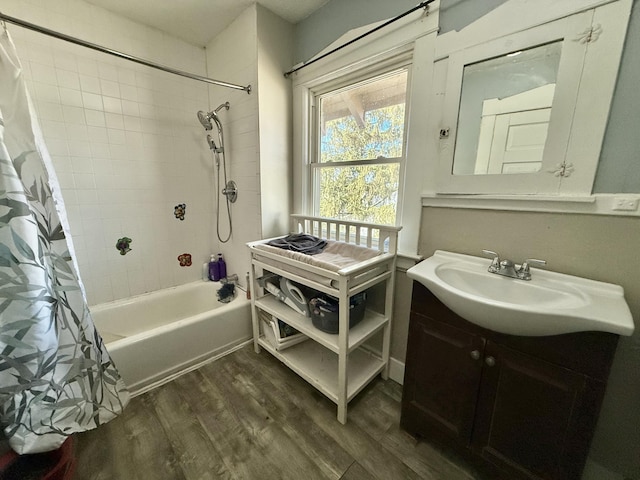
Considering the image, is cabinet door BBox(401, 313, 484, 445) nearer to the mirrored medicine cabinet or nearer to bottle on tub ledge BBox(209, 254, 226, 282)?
the mirrored medicine cabinet

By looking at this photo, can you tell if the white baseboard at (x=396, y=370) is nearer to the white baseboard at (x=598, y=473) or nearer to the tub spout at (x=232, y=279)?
the white baseboard at (x=598, y=473)

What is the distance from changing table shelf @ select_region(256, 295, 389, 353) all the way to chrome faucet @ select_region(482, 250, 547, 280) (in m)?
0.65

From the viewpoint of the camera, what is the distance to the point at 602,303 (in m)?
0.78

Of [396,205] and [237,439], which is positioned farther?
[396,205]

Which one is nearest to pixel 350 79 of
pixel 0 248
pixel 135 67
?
pixel 135 67

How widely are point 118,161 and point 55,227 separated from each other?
3.35ft

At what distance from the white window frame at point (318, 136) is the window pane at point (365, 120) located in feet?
0.09

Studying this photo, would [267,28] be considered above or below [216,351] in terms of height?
above

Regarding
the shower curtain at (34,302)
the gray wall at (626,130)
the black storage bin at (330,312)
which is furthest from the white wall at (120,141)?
the gray wall at (626,130)

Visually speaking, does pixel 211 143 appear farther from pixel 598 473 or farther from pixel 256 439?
pixel 598 473

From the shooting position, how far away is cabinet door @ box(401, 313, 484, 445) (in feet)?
3.20

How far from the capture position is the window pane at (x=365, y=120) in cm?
147

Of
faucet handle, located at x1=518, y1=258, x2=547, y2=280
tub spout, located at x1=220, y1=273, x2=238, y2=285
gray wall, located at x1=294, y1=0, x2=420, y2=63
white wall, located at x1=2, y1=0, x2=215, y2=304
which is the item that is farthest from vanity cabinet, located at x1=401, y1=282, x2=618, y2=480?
white wall, located at x1=2, y1=0, x2=215, y2=304

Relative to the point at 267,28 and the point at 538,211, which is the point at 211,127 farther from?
the point at 538,211
